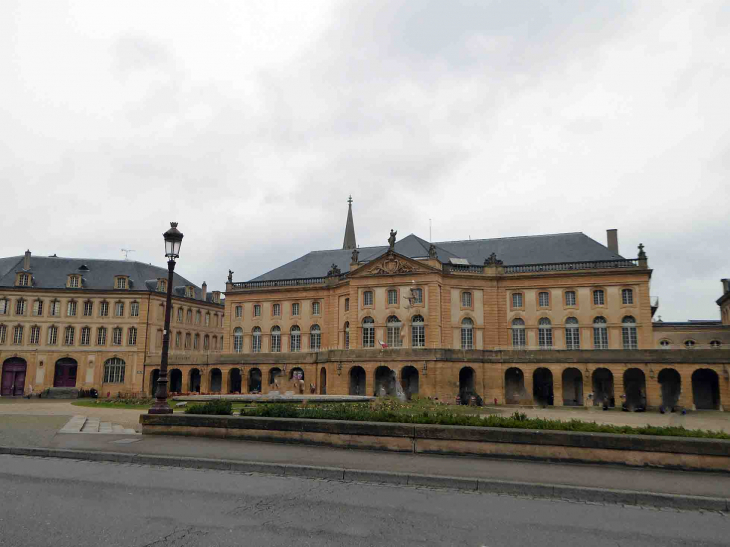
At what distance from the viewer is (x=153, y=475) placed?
11.4m

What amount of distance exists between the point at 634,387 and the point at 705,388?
524 centimetres

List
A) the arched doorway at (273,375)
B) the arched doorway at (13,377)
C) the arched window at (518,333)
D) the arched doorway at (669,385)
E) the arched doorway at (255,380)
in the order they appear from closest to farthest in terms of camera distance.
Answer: the arched doorway at (669,385) < the arched window at (518,333) < the arched doorway at (273,375) < the arched doorway at (255,380) < the arched doorway at (13,377)

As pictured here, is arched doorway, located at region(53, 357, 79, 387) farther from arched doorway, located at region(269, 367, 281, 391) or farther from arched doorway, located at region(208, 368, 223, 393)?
arched doorway, located at region(269, 367, 281, 391)

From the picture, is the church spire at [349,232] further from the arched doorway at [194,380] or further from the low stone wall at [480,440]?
the low stone wall at [480,440]

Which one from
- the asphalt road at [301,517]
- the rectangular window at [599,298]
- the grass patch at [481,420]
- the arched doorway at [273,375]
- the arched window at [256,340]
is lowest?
the asphalt road at [301,517]

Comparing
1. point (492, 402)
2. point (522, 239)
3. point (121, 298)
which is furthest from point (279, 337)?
point (522, 239)

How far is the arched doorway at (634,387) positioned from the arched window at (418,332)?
16360 mm

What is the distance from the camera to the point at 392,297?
49219 mm

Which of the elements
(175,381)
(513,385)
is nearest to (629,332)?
(513,385)

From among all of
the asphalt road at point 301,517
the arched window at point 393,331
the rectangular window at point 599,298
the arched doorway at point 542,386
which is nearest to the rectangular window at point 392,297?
the arched window at point 393,331

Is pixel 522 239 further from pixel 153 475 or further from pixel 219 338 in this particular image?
pixel 153 475

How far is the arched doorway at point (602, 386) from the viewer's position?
147 feet

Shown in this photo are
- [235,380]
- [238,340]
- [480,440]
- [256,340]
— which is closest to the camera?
[480,440]

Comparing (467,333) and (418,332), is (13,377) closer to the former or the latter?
(418,332)
